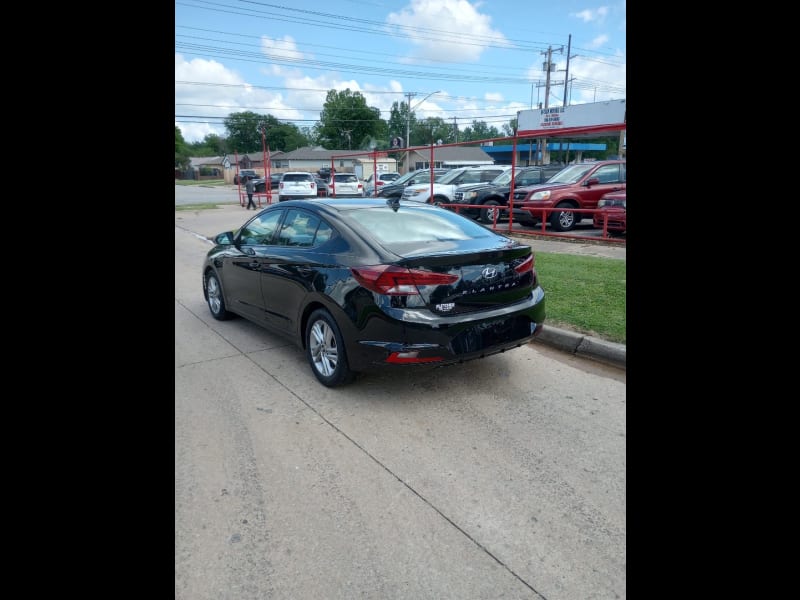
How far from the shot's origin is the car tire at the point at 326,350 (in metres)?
4.32

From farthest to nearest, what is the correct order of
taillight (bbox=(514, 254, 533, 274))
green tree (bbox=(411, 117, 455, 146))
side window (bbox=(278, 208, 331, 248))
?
1. green tree (bbox=(411, 117, 455, 146))
2. side window (bbox=(278, 208, 331, 248))
3. taillight (bbox=(514, 254, 533, 274))

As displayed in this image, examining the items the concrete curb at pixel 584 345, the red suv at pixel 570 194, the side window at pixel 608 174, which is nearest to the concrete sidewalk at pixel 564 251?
the concrete curb at pixel 584 345

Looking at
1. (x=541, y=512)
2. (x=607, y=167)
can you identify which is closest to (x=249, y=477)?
(x=541, y=512)

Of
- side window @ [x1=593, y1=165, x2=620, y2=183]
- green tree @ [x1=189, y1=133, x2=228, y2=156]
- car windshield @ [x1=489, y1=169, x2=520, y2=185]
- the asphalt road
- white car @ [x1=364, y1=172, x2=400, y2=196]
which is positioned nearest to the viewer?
the asphalt road

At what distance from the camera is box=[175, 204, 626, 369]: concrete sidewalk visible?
507 cm

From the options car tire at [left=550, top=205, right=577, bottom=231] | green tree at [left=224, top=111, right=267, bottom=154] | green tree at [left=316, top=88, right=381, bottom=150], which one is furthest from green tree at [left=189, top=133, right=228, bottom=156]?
A: car tire at [left=550, top=205, right=577, bottom=231]

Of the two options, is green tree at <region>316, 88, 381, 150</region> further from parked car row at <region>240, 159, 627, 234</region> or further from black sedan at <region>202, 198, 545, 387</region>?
black sedan at <region>202, 198, 545, 387</region>

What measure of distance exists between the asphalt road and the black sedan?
1.39 ft

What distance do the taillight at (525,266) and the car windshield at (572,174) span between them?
31.2ft
